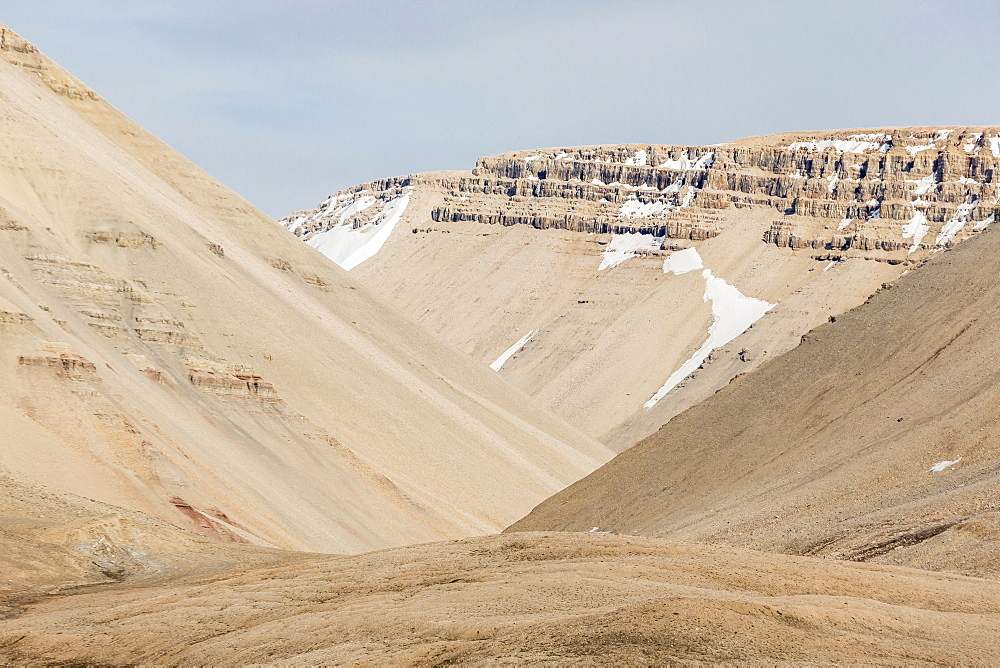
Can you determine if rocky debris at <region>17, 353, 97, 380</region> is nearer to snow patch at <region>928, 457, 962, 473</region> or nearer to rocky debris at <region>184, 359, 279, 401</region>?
rocky debris at <region>184, 359, 279, 401</region>

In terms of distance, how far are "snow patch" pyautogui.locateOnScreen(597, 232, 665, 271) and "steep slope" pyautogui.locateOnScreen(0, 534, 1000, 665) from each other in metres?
129

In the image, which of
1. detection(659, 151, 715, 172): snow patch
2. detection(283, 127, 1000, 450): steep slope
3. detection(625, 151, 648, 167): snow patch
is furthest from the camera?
detection(625, 151, 648, 167): snow patch

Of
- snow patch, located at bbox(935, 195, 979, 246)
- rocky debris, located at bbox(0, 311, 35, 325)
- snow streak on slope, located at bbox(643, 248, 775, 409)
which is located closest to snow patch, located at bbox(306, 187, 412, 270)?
snow streak on slope, located at bbox(643, 248, 775, 409)

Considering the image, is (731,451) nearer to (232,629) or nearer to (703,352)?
(232,629)

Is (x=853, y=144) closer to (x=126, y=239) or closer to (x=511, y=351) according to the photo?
(x=511, y=351)

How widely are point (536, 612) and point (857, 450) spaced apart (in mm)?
21120

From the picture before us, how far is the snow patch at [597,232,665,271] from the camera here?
15379 centimetres

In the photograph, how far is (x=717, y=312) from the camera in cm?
13750

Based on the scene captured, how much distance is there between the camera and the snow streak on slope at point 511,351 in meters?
138

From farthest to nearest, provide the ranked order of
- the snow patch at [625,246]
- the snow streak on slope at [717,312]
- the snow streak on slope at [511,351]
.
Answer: the snow patch at [625,246], the snow streak on slope at [511,351], the snow streak on slope at [717,312]

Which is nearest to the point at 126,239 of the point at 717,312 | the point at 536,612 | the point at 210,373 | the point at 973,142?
the point at 210,373

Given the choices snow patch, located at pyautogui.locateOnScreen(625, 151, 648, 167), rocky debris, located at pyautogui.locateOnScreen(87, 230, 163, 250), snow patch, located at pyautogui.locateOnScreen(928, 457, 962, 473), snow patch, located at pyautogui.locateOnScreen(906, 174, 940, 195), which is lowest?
snow patch, located at pyautogui.locateOnScreen(928, 457, 962, 473)

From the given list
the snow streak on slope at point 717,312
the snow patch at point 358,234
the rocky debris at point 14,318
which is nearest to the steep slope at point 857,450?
the rocky debris at point 14,318

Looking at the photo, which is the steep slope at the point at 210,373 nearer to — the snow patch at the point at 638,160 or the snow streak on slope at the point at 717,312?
the snow streak on slope at the point at 717,312
